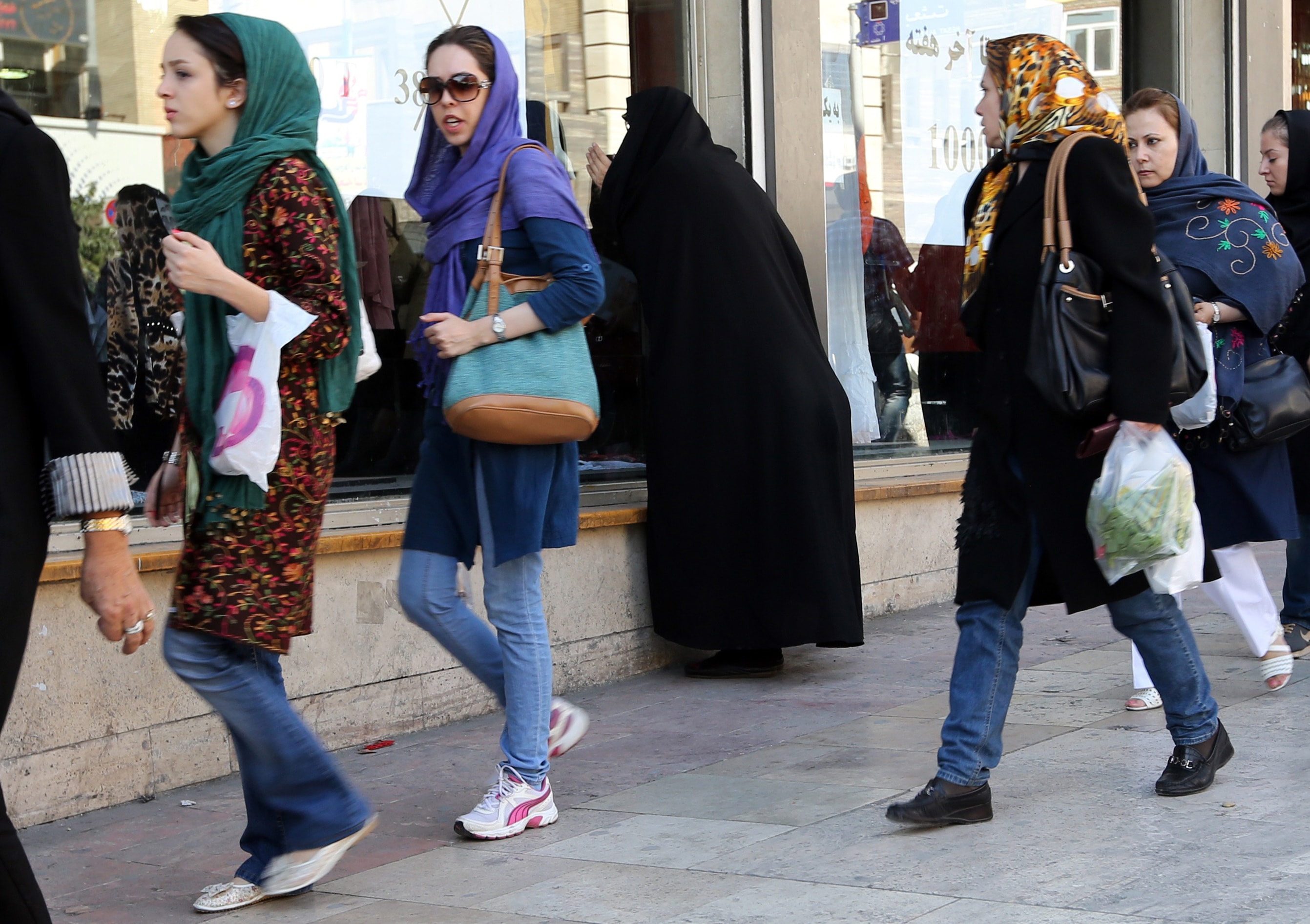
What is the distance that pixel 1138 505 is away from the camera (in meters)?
3.88

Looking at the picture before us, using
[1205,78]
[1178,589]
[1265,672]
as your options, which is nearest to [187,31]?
[1178,589]

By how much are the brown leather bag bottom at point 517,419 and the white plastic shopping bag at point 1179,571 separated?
1445 mm

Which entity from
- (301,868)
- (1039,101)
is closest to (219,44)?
(301,868)

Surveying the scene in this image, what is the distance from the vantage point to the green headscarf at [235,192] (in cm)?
347

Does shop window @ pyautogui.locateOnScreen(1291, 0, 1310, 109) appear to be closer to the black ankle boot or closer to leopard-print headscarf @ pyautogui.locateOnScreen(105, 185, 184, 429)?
the black ankle boot

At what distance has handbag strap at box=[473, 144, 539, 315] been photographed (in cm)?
408

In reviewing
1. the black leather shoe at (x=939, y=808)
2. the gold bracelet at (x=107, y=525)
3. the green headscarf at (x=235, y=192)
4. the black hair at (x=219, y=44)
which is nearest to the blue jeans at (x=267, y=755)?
the green headscarf at (x=235, y=192)

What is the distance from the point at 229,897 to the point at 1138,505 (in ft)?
7.39

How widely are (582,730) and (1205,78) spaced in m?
8.11

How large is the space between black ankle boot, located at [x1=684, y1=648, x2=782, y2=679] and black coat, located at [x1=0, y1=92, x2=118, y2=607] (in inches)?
158

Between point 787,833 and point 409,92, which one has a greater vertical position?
point 409,92

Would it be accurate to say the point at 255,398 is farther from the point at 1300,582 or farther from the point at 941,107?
the point at 941,107

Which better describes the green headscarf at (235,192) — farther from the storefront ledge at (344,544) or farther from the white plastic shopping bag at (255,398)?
the storefront ledge at (344,544)

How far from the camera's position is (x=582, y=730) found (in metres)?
4.45
